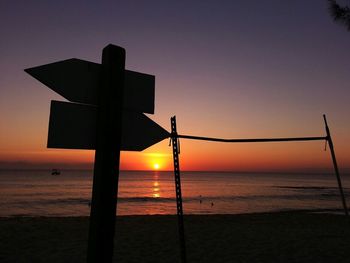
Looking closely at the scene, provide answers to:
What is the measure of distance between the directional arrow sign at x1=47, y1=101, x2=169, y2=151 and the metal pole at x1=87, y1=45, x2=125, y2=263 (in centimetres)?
8

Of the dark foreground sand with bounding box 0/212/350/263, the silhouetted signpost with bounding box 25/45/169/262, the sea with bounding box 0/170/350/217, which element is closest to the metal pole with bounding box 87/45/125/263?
the silhouetted signpost with bounding box 25/45/169/262

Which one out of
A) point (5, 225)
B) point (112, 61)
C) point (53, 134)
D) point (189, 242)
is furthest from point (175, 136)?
point (5, 225)

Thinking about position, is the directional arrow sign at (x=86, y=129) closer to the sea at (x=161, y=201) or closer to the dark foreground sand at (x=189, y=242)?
the dark foreground sand at (x=189, y=242)

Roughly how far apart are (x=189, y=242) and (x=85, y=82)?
9.86 metres

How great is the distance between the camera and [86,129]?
7.67 feet

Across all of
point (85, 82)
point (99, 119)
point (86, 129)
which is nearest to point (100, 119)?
point (99, 119)

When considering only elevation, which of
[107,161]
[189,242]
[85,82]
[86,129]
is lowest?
[189,242]

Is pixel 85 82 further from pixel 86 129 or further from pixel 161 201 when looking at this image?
pixel 161 201

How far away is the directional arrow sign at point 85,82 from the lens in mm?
2230

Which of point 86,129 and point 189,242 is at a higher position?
point 86,129

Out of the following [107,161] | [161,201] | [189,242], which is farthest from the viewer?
[161,201]

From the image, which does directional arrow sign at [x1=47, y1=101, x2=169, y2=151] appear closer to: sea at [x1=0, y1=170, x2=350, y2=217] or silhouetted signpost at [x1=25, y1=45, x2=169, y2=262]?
silhouetted signpost at [x1=25, y1=45, x2=169, y2=262]

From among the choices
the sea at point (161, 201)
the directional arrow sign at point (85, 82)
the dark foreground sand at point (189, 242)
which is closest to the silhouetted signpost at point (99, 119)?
the directional arrow sign at point (85, 82)

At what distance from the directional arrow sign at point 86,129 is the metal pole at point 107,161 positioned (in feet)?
0.25
